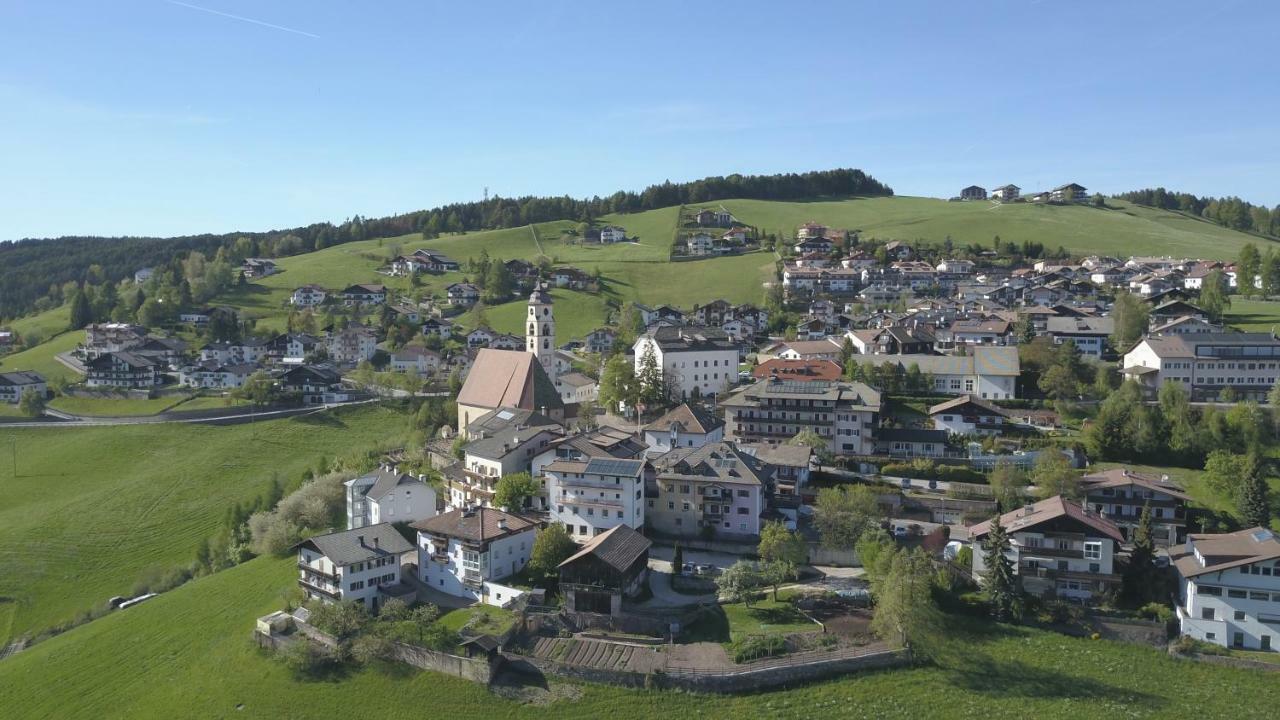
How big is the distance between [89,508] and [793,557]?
141ft

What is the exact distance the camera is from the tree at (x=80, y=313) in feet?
320

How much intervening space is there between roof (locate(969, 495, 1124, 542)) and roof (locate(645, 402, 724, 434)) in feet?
50.1

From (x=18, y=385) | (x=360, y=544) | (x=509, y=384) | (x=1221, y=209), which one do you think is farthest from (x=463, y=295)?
(x=1221, y=209)

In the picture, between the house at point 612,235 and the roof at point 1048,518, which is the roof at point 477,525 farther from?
the house at point 612,235

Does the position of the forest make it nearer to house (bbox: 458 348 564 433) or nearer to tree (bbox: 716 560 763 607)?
house (bbox: 458 348 564 433)

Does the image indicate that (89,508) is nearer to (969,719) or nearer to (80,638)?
(80,638)

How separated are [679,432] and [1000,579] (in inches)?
737

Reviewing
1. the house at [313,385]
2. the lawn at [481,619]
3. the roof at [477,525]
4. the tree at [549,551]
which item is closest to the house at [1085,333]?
the tree at [549,551]

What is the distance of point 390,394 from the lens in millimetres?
72125

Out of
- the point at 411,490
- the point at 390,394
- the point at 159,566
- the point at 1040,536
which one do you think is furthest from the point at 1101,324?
A: the point at 159,566

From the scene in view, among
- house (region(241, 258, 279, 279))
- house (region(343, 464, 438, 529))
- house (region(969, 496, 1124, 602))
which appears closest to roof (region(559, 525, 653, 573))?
house (region(343, 464, 438, 529))

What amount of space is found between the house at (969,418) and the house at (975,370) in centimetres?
464

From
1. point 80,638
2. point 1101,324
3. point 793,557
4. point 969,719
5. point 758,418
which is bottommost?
point 80,638

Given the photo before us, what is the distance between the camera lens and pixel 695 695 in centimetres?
2691
